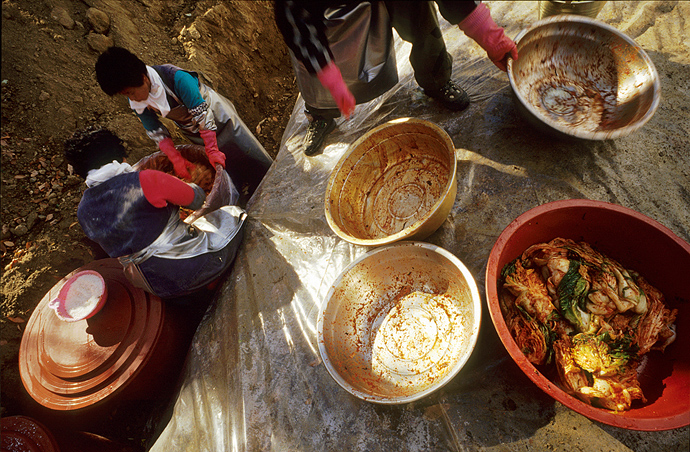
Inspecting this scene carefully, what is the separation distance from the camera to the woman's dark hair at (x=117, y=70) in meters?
1.97

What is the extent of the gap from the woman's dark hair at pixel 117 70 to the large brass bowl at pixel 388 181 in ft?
4.81

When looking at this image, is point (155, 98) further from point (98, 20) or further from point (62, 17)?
point (62, 17)

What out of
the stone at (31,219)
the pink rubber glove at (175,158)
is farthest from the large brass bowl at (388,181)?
the stone at (31,219)

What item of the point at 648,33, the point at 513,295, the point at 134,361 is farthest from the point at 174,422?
the point at 648,33

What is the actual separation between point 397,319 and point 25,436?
2.48m

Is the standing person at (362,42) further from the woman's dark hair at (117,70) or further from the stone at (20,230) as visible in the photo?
the stone at (20,230)

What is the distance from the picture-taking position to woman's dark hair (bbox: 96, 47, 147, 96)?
6.48ft

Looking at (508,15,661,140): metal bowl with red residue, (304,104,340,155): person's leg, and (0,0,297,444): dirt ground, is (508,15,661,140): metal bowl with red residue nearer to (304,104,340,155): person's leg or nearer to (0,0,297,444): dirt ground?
(304,104,340,155): person's leg

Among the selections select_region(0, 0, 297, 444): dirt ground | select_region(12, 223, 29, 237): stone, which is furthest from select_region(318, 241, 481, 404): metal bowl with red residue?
select_region(12, 223, 29, 237): stone

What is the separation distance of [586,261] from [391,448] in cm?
142

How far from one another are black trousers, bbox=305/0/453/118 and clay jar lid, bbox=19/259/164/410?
8.55 feet

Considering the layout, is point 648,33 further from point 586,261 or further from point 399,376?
point 399,376

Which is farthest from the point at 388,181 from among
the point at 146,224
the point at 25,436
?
the point at 25,436

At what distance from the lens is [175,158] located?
8.59ft
